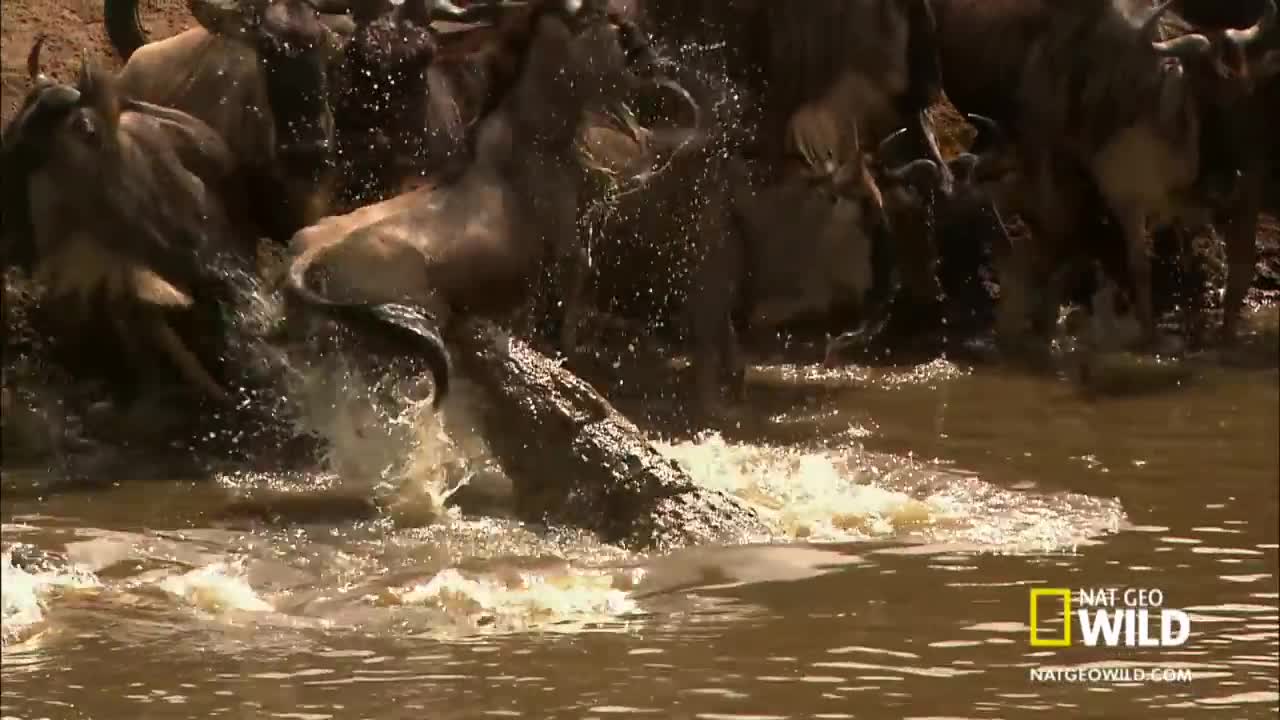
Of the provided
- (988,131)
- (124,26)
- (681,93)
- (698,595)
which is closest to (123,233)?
(124,26)

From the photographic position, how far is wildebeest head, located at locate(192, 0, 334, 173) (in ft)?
27.5

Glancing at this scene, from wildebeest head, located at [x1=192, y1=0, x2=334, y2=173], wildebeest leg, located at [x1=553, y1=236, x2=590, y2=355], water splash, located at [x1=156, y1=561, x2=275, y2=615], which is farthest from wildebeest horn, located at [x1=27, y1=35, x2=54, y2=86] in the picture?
water splash, located at [x1=156, y1=561, x2=275, y2=615]

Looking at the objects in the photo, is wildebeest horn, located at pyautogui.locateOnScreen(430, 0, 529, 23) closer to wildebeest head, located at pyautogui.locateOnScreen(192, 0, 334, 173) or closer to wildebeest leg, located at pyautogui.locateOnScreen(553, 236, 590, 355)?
wildebeest leg, located at pyautogui.locateOnScreen(553, 236, 590, 355)

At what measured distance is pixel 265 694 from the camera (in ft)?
15.6

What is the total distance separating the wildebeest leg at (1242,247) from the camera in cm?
1014

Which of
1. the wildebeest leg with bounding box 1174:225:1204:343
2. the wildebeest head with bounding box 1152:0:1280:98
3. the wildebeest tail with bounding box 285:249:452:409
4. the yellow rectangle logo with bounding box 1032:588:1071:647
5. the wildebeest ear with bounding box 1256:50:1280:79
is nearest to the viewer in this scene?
the yellow rectangle logo with bounding box 1032:588:1071:647

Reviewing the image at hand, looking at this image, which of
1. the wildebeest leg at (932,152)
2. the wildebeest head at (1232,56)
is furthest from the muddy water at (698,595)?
the wildebeest head at (1232,56)

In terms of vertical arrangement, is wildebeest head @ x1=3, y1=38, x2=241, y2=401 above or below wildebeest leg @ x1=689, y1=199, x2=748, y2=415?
above

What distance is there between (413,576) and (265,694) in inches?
42.3

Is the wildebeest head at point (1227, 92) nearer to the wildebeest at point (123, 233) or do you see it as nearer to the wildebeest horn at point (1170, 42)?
the wildebeest horn at point (1170, 42)

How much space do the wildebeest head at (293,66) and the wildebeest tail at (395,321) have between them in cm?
208

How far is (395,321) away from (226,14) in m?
2.48

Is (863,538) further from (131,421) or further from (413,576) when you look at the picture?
(131,421)

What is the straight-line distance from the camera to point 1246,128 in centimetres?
1035
